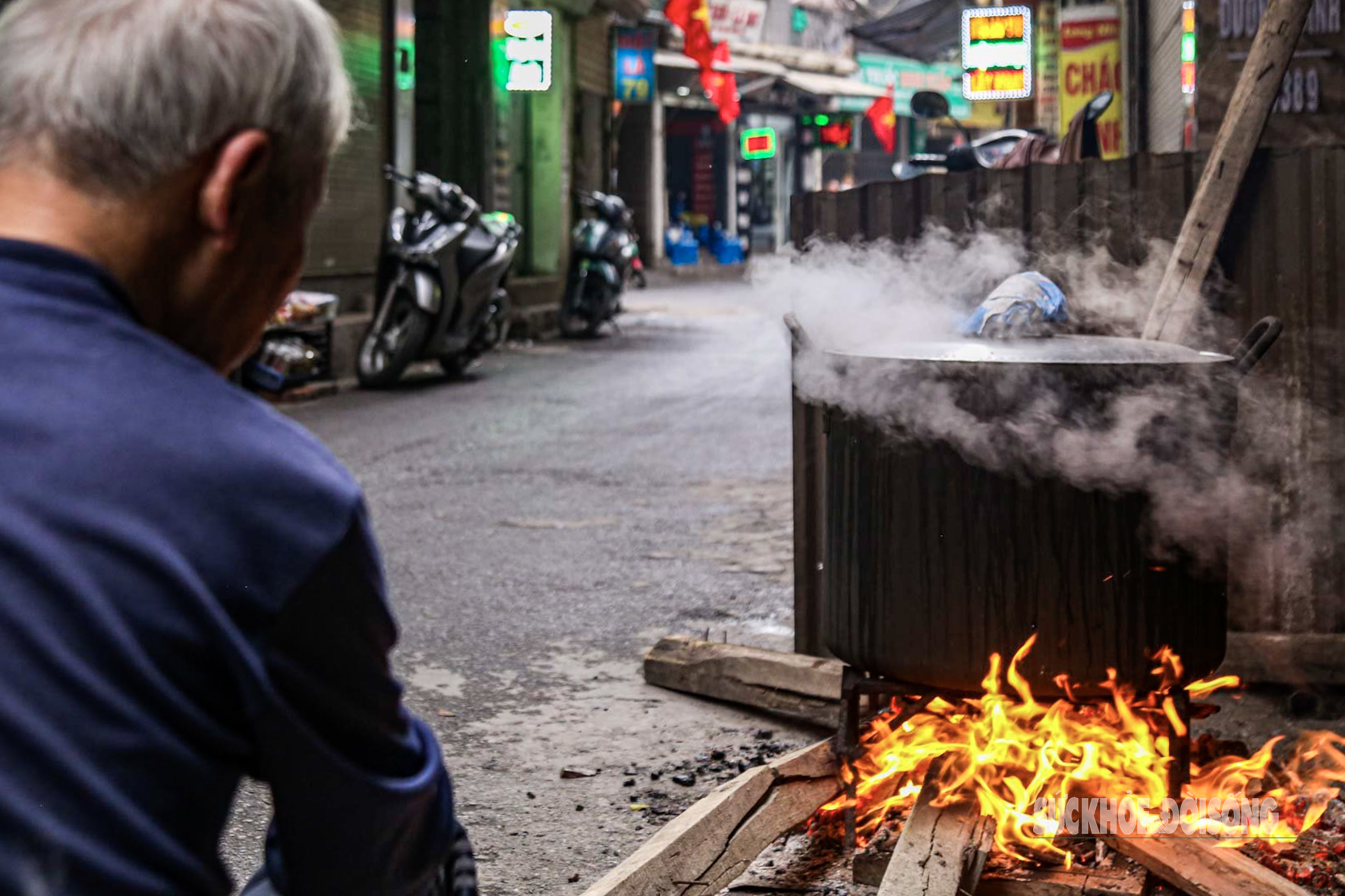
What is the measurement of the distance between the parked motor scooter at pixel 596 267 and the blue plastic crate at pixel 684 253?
18.0 metres

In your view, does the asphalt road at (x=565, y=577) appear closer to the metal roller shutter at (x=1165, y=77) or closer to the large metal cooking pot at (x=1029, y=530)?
the large metal cooking pot at (x=1029, y=530)

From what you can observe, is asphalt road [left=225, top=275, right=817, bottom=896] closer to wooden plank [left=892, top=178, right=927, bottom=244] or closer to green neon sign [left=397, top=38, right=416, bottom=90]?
wooden plank [left=892, top=178, right=927, bottom=244]

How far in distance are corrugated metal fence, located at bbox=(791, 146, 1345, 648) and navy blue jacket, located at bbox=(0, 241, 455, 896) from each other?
3.18 m

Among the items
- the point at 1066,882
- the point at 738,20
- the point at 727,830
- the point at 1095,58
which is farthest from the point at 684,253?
the point at 1066,882

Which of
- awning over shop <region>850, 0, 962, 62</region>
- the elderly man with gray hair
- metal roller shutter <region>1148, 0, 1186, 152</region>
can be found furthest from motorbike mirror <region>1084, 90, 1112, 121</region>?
awning over shop <region>850, 0, 962, 62</region>

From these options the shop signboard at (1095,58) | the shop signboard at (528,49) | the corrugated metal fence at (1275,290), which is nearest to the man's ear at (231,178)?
the corrugated metal fence at (1275,290)

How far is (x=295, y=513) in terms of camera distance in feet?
3.43

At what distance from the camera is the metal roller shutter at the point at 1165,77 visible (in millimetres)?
9312

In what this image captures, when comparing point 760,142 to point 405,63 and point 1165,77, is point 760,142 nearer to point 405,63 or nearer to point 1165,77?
point 405,63

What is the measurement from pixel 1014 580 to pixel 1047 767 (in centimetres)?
42

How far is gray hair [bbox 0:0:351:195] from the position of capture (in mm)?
1062

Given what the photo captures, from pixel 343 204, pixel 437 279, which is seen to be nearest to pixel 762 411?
pixel 437 279

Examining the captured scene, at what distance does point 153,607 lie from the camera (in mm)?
1006

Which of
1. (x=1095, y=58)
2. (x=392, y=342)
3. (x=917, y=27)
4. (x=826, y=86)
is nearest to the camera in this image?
(x=392, y=342)
